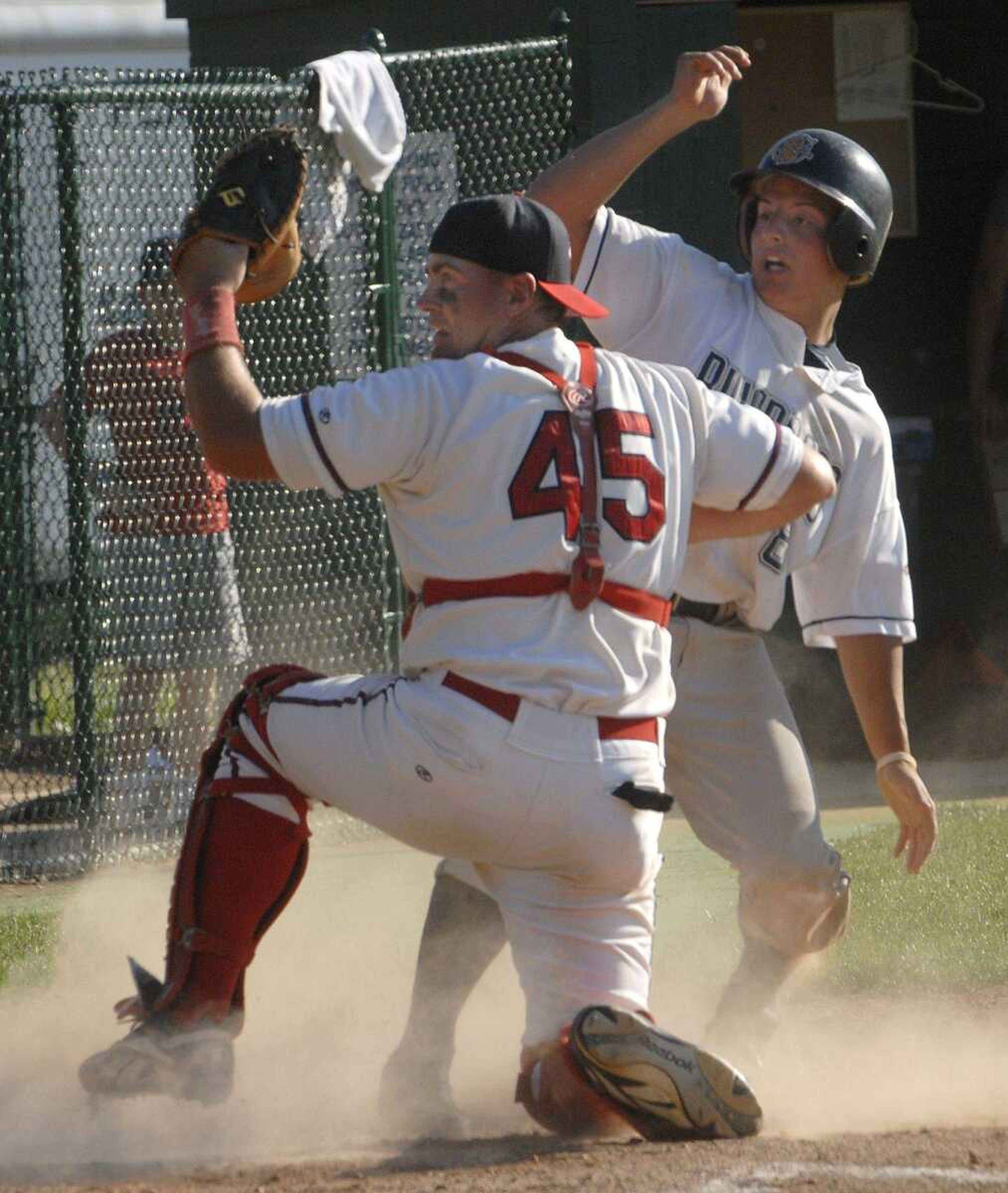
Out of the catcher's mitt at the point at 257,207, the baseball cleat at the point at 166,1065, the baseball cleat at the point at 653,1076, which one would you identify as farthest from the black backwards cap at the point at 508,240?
the baseball cleat at the point at 166,1065

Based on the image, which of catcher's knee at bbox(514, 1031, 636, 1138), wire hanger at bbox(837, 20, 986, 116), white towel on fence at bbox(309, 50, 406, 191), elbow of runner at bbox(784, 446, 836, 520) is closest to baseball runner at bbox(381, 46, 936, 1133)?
elbow of runner at bbox(784, 446, 836, 520)

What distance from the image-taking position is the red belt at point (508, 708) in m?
3.72

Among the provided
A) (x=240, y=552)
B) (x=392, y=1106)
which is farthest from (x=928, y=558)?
(x=392, y=1106)

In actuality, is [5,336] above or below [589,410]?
below

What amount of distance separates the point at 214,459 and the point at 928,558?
287 inches

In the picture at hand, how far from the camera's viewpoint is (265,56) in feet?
32.9

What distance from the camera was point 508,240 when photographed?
12.6ft

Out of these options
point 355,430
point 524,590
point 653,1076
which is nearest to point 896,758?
point 653,1076

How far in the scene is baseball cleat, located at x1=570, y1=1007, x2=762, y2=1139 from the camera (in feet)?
12.4

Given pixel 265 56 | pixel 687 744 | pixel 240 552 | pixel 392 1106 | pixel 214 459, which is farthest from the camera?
pixel 265 56

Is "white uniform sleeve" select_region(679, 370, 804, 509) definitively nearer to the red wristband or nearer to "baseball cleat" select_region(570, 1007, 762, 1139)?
the red wristband

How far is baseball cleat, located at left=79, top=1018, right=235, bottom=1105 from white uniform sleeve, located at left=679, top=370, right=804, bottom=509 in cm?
137

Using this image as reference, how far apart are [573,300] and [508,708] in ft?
2.63

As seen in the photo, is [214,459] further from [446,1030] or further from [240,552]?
[240,552]
